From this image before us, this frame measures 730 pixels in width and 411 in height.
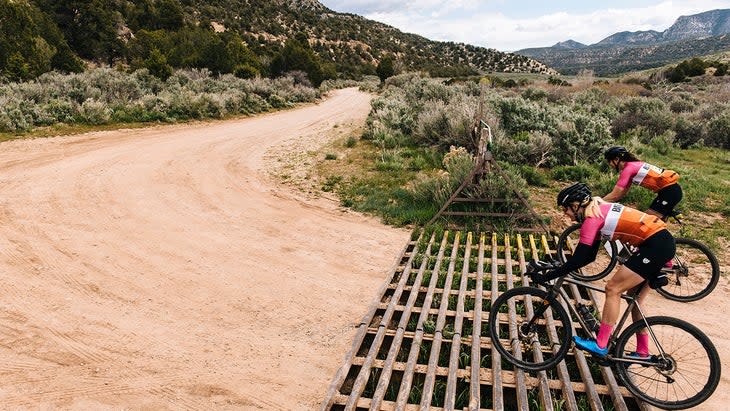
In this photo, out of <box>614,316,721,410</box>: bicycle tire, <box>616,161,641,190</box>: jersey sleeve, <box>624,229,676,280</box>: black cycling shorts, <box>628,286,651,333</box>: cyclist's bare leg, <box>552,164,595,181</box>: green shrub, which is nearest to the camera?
<box>614,316,721,410</box>: bicycle tire

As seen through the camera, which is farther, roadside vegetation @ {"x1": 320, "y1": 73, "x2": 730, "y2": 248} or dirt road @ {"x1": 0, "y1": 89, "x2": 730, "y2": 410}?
roadside vegetation @ {"x1": 320, "y1": 73, "x2": 730, "y2": 248}

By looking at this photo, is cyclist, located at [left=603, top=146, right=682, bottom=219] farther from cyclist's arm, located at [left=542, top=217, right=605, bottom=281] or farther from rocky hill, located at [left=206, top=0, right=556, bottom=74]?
rocky hill, located at [left=206, top=0, right=556, bottom=74]

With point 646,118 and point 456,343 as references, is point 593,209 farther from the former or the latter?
point 646,118

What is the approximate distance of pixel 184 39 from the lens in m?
32.4

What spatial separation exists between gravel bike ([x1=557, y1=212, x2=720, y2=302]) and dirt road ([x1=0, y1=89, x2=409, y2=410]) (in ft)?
9.32

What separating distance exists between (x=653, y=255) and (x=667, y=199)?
7.95ft

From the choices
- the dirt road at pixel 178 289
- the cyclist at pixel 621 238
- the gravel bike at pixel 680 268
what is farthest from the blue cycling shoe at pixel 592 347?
the gravel bike at pixel 680 268

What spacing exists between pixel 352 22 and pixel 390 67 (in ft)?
163

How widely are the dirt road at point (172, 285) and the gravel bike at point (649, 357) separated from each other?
1.82 m

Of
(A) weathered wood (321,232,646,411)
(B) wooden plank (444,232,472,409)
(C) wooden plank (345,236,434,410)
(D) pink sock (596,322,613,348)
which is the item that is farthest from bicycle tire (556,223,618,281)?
(D) pink sock (596,322,613,348)

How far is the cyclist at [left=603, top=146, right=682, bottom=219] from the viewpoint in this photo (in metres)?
5.61

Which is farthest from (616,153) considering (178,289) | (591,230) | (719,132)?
(719,132)

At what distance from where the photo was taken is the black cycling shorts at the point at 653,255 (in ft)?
12.6

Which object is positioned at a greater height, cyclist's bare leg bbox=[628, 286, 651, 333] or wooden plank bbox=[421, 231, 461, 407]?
cyclist's bare leg bbox=[628, 286, 651, 333]
